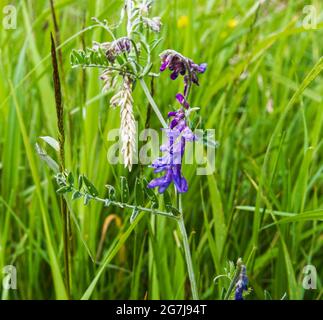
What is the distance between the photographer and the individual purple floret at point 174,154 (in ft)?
2.79

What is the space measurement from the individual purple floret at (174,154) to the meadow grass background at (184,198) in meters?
0.23

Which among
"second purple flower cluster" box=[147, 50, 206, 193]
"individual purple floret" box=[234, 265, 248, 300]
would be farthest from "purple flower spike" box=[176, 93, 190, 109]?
"individual purple floret" box=[234, 265, 248, 300]

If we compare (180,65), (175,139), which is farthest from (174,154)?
(180,65)

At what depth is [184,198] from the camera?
55.9 inches

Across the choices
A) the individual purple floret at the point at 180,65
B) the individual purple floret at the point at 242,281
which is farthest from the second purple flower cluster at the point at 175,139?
the individual purple floret at the point at 242,281

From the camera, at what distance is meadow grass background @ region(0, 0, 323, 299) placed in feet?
3.94

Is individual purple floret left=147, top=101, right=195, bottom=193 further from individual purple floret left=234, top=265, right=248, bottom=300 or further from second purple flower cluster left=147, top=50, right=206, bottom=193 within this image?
individual purple floret left=234, top=265, right=248, bottom=300

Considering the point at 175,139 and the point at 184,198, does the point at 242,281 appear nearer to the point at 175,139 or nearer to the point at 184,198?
the point at 175,139

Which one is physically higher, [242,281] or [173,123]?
[173,123]

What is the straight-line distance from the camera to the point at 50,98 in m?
1.54

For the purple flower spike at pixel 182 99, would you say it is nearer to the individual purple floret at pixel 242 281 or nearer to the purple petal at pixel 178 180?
the purple petal at pixel 178 180

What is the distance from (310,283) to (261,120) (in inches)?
25.1

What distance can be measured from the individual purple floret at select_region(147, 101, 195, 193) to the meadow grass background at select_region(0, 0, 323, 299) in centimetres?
23

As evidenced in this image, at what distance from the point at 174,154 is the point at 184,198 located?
577 mm
